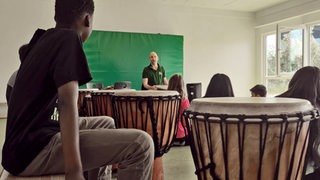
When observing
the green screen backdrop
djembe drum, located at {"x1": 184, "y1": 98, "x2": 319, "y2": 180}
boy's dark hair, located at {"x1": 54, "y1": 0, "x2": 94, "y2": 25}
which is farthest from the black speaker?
boy's dark hair, located at {"x1": 54, "y1": 0, "x2": 94, "y2": 25}

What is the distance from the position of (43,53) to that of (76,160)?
1.30 feet

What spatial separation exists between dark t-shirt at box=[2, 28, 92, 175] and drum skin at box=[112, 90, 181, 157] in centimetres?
92

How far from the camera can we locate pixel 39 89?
115 centimetres

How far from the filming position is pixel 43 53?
1.13 metres

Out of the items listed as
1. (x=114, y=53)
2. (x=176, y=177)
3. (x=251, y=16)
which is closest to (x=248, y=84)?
(x=251, y=16)

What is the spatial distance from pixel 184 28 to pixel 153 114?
601 centimetres

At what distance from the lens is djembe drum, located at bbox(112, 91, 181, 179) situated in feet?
6.98

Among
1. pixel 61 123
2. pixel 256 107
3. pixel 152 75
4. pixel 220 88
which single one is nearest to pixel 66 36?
pixel 61 123

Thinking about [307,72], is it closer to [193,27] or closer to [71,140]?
[71,140]

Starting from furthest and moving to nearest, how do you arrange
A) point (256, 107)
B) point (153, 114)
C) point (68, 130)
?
point (153, 114) → point (256, 107) → point (68, 130)

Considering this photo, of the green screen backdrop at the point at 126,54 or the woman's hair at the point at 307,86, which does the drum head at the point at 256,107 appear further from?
the green screen backdrop at the point at 126,54

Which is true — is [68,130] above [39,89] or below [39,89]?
below

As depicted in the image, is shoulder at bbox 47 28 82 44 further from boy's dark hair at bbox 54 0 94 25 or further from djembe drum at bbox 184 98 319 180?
djembe drum at bbox 184 98 319 180

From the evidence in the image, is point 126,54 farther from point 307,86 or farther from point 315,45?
point 307,86
